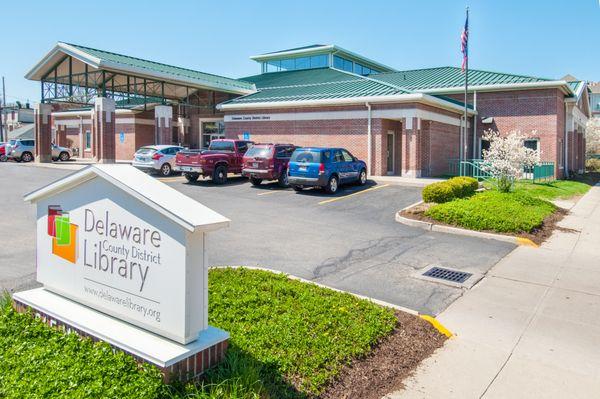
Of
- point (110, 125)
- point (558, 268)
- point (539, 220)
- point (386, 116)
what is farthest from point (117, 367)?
point (110, 125)

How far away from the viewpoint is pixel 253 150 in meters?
20.6

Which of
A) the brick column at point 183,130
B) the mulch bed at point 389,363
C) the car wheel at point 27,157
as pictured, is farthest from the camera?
the brick column at point 183,130

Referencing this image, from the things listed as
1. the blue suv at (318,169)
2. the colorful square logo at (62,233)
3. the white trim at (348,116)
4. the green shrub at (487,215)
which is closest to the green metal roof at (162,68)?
the white trim at (348,116)

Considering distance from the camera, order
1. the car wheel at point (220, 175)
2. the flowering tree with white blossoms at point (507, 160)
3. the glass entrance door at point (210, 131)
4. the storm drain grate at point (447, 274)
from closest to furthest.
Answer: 1. the storm drain grate at point (447, 274)
2. the flowering tree with white blossoms at point (507, 160)
3. the car wheel at point (220, 175)
4. the glass entrance door at point (210, 131)

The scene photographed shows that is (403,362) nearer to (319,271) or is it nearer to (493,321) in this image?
(493,321)

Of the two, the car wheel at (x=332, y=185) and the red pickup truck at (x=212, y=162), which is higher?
the red pickup truck at (x=212, y=162)

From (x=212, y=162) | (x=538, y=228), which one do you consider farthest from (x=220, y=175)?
(x=538, y=228)

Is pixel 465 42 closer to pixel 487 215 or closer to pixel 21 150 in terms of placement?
pixel 487 215

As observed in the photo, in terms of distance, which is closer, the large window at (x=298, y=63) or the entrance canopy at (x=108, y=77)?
the entrance canopy at (x=108, y=77)

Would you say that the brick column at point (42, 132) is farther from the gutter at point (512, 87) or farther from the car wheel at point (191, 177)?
the gutter at point (512, 87)

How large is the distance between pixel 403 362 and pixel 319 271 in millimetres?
3347

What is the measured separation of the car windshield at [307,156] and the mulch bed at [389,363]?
12.6 metres

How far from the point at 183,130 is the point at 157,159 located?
12.6 meters

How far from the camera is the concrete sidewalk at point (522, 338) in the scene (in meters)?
4.52
